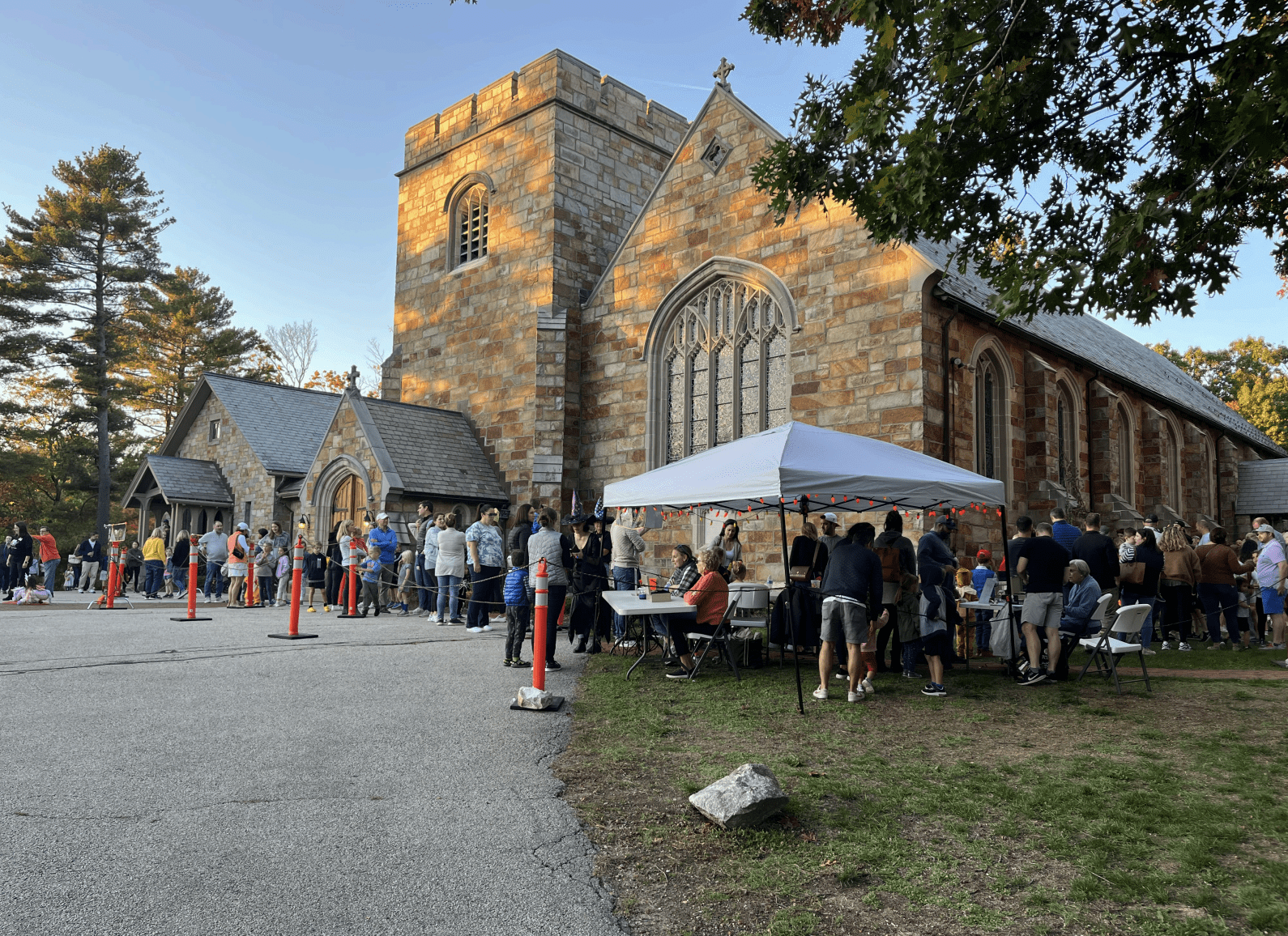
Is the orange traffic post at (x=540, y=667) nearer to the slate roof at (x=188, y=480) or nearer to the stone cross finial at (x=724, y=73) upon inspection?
the stone cross finial at (x=724, y=73)

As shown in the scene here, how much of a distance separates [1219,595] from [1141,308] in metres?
8.71

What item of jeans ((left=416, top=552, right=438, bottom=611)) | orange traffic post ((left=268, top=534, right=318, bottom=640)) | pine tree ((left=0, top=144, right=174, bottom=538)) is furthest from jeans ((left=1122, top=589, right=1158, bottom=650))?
pine tree ((left=0, top=144, right=174, bottom=538))

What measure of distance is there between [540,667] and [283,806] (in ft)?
10.3

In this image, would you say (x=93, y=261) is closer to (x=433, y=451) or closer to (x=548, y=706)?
(x=433, y=451)

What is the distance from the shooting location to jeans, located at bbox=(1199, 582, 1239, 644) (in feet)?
41.4

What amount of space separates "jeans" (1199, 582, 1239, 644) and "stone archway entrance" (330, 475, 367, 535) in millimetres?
16245

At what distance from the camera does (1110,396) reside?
20.1 meters

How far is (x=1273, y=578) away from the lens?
1227 centimetres

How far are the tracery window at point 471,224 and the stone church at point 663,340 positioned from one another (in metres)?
0.06

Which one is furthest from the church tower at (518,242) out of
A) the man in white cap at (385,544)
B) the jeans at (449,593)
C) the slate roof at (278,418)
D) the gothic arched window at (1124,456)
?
the gothic arched window at (1124,456)

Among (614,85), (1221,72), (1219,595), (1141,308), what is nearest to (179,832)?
(1141,308)

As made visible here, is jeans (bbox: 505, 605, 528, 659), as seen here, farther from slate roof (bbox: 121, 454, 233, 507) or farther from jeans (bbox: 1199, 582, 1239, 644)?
slate roof (bbox: 121, 454, 233, 507)

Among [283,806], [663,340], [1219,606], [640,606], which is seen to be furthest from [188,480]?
[1219,606]

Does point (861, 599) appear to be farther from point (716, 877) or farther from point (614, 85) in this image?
point (614, 85)
